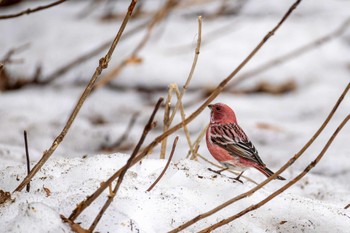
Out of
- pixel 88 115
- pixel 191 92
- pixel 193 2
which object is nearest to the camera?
pixel 88 115

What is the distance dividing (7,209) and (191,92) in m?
3.18

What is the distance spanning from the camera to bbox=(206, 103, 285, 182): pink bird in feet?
8.29

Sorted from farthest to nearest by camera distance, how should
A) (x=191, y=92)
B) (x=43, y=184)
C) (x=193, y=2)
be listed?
1. (x=193, y=2)
2. (x=191, y=92)
3. (x=43, y=184)

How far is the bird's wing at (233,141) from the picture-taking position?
2.52m

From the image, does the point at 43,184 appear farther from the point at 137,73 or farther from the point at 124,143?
the point at 137,73

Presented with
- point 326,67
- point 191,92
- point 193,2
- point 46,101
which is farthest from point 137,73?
point 326,67

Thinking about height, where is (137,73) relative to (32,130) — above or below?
above

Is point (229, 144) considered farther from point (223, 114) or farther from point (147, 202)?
point (147, 202)

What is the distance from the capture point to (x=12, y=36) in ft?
18.7

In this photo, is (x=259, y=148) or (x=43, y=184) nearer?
(x=43, y=184)

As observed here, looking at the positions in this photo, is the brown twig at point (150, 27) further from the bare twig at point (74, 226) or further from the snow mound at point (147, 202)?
the bare twig at point (74, 226)

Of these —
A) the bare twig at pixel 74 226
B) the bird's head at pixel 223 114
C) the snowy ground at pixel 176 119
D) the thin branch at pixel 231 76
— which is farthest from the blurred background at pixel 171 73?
the thin branch at pixel 231 76

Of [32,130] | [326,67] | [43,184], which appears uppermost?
A: [326,67]

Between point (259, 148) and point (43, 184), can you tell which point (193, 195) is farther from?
point (259, 148)
